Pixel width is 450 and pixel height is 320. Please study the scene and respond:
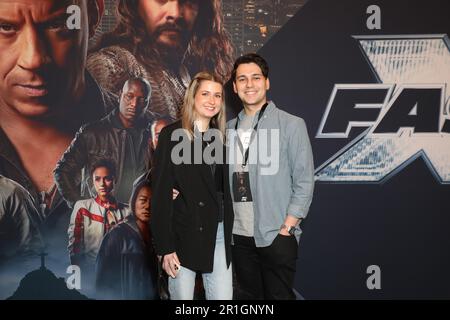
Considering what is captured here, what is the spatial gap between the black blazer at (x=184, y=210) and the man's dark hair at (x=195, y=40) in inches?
37.2

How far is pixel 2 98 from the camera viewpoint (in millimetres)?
3193

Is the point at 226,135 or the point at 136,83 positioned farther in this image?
the point at 136,83

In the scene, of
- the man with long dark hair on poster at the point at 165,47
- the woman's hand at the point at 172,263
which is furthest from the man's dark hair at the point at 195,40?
the woman's hand at the point at 172,263

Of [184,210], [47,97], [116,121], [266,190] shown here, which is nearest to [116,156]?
[116,121]

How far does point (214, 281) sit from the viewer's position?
238 cm

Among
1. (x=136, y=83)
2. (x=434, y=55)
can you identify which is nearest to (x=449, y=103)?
(x=434, y=55)

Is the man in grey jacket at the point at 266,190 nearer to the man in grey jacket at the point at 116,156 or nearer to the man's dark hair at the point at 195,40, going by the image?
the man's dark hair at the point at 195,40

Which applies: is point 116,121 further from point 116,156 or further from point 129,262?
point 129,262

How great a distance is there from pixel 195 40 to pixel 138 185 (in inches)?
40.4

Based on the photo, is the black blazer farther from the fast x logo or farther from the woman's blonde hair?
the fast x logo

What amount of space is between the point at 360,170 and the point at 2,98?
95.2 inches

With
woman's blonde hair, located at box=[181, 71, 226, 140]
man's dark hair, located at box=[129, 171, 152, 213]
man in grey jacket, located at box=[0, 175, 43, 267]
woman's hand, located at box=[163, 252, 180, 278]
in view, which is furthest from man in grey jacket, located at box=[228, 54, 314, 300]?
man in grey jacket, located at box=[0, 175, 43, 267]

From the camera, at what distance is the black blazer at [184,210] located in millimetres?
2273
